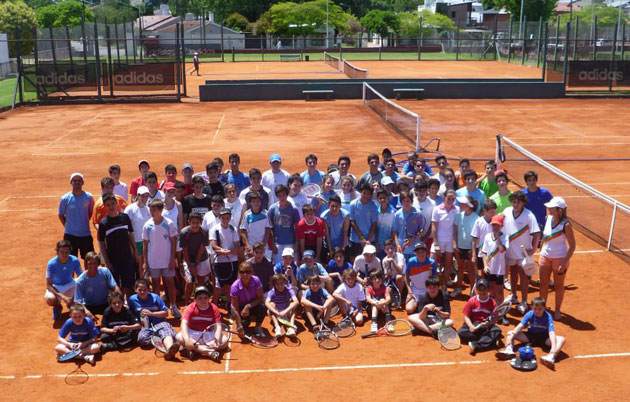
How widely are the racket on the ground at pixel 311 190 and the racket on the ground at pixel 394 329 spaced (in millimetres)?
3161

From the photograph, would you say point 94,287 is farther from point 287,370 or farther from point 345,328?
point 345,328

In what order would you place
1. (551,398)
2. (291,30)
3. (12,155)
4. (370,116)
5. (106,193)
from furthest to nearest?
(291,30) → (370,116) → (12,155) → (106,193) → (551,398)

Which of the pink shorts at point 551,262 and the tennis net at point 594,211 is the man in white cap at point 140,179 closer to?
the pink shorts at point 551,262

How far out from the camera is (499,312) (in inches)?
367

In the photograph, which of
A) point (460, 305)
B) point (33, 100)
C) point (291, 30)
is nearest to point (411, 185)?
point (460, 305)

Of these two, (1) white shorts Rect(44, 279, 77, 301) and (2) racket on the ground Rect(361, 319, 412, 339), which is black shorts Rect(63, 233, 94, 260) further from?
(2) racket on the ground Rect(361, 319, 412, 339)

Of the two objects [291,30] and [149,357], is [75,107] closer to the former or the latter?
[149,357]

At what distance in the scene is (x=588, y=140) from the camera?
25375 millimetres

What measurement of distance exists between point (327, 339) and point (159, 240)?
9.79ft

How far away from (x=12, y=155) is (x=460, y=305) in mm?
18422

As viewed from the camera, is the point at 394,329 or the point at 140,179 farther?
the point at 140,179

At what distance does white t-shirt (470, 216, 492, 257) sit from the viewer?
10.3 meters

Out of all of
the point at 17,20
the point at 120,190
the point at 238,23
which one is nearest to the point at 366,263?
the point at 120,190

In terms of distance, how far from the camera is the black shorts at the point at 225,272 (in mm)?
10453
